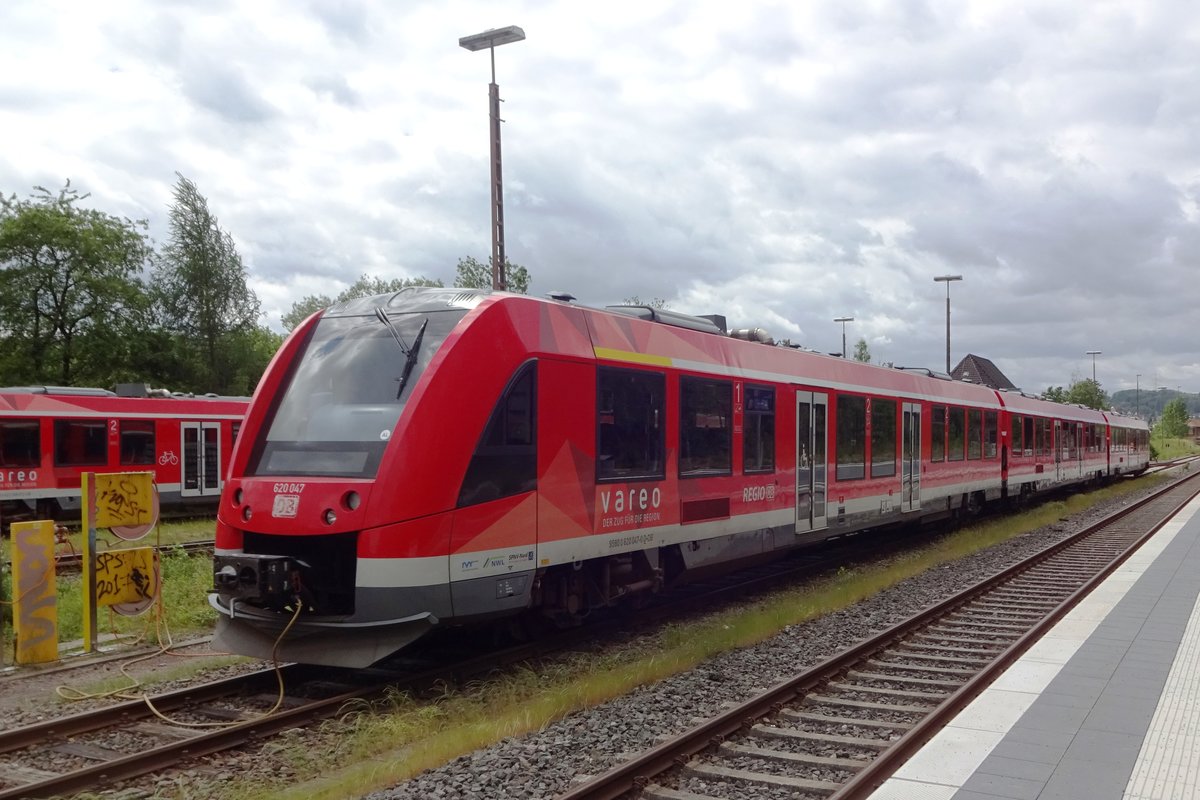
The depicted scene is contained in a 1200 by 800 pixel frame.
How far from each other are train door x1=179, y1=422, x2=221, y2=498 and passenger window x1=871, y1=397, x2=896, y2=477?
618 inches

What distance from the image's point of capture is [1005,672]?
26.1ft

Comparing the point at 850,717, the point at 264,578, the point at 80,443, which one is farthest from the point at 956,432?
the point at 80,443

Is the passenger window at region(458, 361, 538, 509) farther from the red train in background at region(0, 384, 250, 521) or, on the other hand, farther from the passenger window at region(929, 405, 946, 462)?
the red train in background at region(0, 384, 250, 521)

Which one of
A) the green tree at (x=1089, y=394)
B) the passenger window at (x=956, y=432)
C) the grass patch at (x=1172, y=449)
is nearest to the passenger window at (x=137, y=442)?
the passenger window at (x=956, y=432)

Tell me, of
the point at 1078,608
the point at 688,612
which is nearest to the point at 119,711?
the point at 688,612

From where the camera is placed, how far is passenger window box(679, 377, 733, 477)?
10414mm

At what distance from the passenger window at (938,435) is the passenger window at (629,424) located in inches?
397

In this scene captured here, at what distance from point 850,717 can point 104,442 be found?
740 inches

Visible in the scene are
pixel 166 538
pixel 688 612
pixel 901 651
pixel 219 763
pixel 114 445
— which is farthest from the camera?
pixel 114 445

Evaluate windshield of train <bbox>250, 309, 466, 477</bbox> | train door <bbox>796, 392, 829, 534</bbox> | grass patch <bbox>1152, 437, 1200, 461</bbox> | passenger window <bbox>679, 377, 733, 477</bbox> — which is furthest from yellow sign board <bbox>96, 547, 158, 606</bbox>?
grass patch <bbox>1152, 437, 1200, 461</bbox>

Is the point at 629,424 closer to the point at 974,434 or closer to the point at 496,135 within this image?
the point at 496,135

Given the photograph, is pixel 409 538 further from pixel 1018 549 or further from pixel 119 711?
pixel 1018 549

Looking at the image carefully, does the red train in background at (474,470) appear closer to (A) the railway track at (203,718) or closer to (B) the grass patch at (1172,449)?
(A) the railway track at (203,718)

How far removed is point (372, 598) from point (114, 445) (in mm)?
16696
